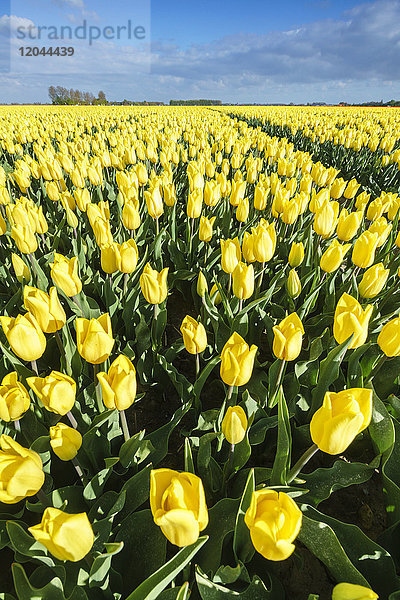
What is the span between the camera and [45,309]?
4.71 ft

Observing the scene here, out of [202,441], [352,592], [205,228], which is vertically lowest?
[202,441]

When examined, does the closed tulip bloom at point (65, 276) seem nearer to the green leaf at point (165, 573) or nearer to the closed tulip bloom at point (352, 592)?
the green leaf at point (165, 573)

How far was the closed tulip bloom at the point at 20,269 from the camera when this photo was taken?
6.88 ft

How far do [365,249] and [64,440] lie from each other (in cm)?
192

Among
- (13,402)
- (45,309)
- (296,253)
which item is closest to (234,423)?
(13,402)

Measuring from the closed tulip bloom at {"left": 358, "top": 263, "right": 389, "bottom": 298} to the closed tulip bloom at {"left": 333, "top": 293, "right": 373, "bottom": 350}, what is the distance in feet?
1.70

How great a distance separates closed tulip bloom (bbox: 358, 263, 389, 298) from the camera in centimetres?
184

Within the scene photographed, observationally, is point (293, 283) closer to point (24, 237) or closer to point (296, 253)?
point (296, 253)

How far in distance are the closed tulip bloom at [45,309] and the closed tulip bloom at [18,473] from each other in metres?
0.60

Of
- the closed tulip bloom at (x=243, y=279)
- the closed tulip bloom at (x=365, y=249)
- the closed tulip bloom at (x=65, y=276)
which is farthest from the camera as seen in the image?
the closed tulip bloom at (x=365, y=249)

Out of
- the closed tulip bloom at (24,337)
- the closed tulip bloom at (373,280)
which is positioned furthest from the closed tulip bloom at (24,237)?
the closed tulip bloom at (373,280)

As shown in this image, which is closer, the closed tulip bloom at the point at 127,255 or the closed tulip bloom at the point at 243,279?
the closed tulip bloom at the point at 243,279

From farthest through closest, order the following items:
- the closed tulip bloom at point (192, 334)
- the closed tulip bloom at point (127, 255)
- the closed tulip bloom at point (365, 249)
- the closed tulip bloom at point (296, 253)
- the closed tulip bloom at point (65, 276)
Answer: the closed tulip bloom at point (296, 253) → the closed tulip bloom at point (365, 249) → the closed tulip bloom at point (127, 255) → the closed tulip bloom at point (65, 276) → the closed tulip bloom at point (192, 334)

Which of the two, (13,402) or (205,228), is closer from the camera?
(13,402)
